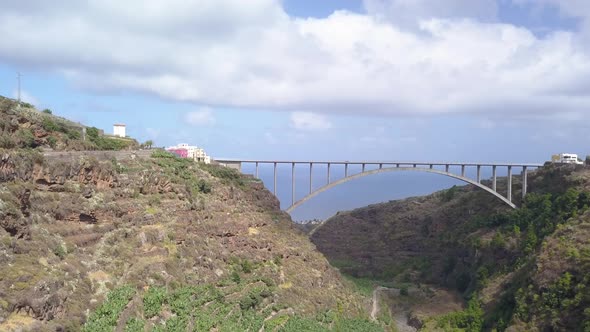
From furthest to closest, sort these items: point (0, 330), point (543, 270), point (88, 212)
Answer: point (543, 270) < point (88, 212) < point (0, 330)

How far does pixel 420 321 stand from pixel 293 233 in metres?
13.5

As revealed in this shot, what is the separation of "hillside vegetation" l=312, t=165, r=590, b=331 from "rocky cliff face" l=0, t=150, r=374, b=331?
1029 cm

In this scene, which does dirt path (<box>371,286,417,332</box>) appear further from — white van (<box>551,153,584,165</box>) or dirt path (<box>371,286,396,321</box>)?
white van (<box>551,153,584,165</box>)

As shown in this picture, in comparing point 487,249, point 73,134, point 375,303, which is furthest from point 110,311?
point 487,249

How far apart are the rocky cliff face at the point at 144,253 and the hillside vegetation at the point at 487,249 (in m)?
10.3

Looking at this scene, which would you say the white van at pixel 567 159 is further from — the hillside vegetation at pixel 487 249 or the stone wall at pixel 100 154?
the stone wall at pixel 100 154

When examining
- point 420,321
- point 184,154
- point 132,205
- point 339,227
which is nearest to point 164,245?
point 132,205

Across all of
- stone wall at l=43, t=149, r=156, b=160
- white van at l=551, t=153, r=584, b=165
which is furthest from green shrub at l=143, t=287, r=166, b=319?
white van at l=551, t=153, r=584, b=165

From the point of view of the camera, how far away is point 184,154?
42.4m

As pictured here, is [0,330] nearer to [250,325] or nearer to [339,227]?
[250,325]

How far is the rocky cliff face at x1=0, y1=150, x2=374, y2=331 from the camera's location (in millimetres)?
17000

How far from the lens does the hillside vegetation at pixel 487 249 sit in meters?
30.8

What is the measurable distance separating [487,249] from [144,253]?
33623 mm

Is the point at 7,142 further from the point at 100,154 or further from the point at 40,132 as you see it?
the point at 100,154
